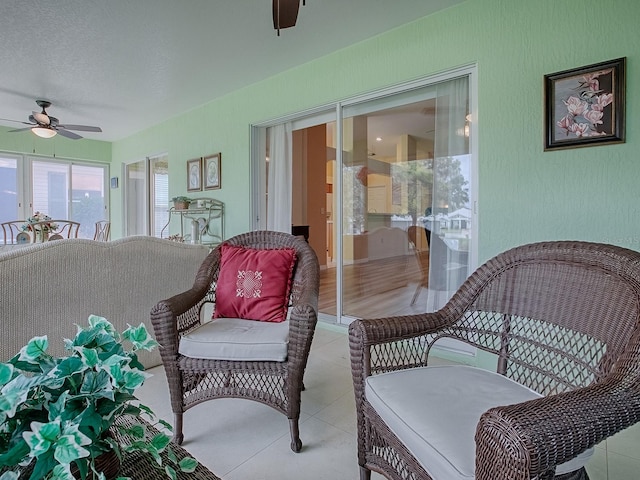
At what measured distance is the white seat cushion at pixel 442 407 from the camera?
0.80m

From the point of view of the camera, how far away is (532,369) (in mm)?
1218

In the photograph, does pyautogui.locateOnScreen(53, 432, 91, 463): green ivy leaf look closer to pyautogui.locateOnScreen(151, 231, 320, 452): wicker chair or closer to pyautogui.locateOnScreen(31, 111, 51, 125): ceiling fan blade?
pyautogui.locateOnScreen(151, 231, 320, 452): wicker chair

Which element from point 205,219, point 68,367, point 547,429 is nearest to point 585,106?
point 547,429

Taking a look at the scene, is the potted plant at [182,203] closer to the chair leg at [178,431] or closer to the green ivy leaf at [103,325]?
the chair leg at [178,431]

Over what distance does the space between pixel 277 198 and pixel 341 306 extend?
1.58m

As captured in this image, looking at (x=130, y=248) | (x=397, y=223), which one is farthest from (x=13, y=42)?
(x=397, y=223)

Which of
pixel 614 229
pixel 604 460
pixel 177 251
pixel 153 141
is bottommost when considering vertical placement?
pixel 604 460

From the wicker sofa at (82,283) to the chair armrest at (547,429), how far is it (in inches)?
80.5

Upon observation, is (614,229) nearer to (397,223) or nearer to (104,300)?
(397,223)

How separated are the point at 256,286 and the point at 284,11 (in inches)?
56.6

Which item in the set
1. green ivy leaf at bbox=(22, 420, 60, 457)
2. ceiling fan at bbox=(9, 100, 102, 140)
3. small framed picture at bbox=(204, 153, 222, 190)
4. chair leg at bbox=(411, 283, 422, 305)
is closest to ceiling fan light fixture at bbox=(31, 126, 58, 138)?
ceiling fan at bbox=(9, 100, 102, 140)

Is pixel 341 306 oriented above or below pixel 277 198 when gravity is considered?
below

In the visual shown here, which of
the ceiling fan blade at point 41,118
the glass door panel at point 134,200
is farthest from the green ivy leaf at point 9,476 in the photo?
the glass door panel at point 134,200

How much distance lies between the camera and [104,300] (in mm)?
2047
